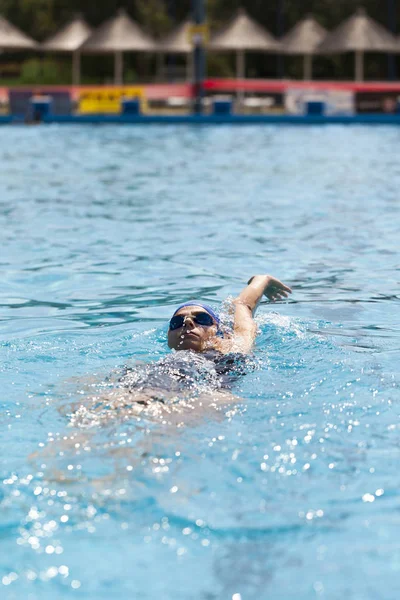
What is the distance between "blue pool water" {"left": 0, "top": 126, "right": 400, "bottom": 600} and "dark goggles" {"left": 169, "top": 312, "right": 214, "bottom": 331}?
0.36 metres

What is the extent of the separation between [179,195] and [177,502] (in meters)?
9.14

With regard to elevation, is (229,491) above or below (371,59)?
below

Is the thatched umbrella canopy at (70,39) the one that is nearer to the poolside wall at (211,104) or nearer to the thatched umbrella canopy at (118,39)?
the thatched umbrella canopy at (118,39)

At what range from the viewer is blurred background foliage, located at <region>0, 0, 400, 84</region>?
4012cm

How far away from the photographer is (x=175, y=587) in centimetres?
275

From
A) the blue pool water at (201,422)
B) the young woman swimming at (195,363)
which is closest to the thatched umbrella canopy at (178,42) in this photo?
the blue pool water at (201,422)

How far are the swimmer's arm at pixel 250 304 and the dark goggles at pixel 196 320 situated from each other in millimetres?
217

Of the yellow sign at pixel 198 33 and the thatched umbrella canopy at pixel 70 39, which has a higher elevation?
the thatched umbrella canopy at pixel 70 39

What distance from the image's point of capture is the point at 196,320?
4793 mm

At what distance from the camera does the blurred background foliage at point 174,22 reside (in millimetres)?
40125

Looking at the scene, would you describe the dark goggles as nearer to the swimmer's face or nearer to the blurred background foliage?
the swimmer's face

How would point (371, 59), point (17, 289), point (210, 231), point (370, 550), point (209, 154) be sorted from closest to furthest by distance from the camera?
point (370, 550) → point (17, 289) → point (210, 231) → point (209, 154) → point (371, 59)

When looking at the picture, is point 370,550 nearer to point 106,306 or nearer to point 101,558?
point 101,558

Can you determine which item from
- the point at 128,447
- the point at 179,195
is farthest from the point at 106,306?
the point at 179,195
